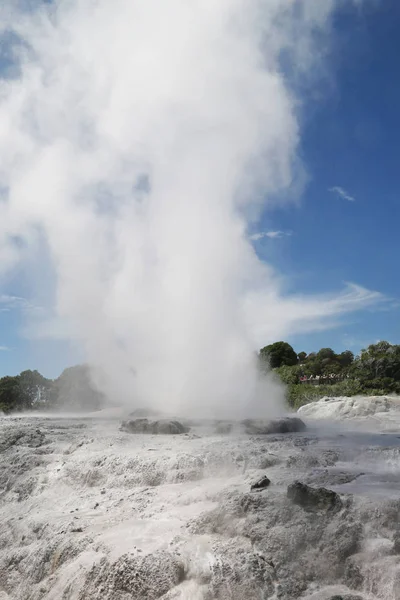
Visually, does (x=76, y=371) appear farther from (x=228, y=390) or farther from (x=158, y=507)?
(x=158, y=507)

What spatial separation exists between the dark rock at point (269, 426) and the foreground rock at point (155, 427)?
87.8 inches

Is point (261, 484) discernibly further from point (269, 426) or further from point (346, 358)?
point (346, 358)

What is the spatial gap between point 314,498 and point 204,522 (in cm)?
208

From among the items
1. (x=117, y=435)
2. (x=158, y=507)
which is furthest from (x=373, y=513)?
(x=117, y=435)

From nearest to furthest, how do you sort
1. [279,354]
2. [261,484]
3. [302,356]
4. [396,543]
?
[396,543] → [261,484] → [279,354] → [302,356]

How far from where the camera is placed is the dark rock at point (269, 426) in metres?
17.4

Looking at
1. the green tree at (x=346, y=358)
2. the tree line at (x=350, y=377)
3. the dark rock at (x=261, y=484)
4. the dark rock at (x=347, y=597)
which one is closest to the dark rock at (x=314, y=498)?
the dark rock at (x=261, y=484)

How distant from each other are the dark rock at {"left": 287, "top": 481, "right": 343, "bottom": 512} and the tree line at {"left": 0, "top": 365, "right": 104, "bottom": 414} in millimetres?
→ 40730

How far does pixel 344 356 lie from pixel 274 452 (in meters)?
72.5

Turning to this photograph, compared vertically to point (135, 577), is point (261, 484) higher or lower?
higher

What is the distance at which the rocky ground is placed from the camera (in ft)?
25.7

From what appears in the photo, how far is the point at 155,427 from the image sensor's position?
1788 cm

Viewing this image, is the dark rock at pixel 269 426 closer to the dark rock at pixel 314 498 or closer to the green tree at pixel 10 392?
the dark rock at pixel 314 498

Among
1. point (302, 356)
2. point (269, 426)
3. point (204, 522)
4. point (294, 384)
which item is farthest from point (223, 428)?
point (302, 356)
